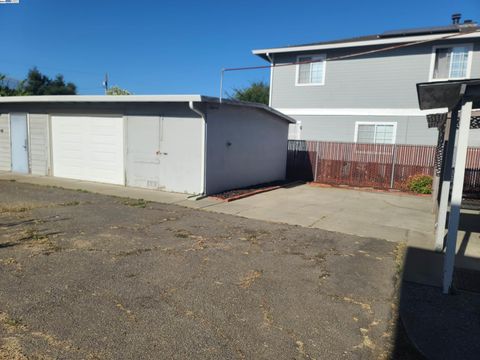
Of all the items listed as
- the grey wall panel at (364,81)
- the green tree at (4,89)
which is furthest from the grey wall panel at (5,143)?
the grey wall panel at (364,81)

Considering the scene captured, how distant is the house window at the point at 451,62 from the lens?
14.7 m

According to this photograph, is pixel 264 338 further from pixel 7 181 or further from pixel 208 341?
pixel 7 181

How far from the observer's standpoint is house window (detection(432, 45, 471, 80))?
14.7 m

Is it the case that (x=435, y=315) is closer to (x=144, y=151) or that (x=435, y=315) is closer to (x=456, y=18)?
(x=144, y=151)

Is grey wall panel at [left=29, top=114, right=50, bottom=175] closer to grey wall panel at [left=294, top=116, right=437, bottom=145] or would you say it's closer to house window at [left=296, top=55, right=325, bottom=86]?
grey wall panel at [left=294, top=116, right=437, bottom=145]

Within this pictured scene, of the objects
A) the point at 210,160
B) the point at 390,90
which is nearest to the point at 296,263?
the point at 210,160

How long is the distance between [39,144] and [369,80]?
46.4ft

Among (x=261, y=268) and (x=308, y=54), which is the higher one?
(x=308, y=54)

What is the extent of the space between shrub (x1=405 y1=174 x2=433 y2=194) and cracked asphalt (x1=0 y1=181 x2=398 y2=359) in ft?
26.4

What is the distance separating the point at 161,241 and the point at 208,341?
10.1 feet

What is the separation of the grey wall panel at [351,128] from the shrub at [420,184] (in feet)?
8.87

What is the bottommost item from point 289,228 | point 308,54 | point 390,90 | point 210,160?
point 289,228

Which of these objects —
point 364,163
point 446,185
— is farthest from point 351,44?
point 446,185

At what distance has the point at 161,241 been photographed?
5945mm
